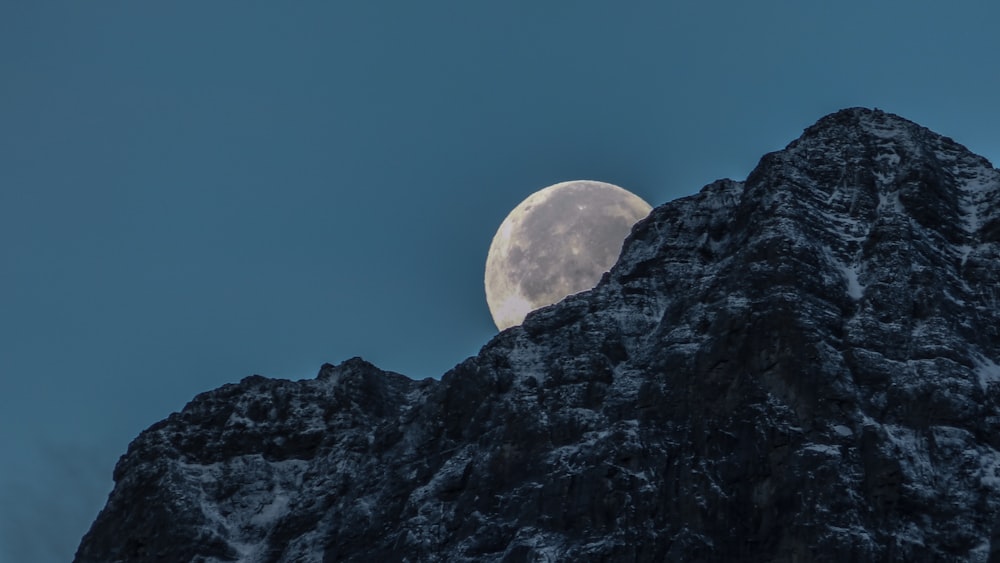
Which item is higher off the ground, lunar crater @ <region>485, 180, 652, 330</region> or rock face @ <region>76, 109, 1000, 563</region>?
lunar crater @ <region>485, 180, 652, 330</region>

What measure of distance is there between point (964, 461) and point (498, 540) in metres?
26.7

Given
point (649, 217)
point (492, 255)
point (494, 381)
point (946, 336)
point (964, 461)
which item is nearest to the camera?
point (964, 461)

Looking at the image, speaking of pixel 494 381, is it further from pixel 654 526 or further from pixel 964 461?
pixel 964 461

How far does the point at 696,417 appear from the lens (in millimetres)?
132625

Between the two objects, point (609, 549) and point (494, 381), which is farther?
point (494, 381)

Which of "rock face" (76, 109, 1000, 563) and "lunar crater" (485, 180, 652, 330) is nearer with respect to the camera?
"rock face" (76, 109, 1000, 563)

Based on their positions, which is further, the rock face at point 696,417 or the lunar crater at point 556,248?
the lunar crater at point 556,248

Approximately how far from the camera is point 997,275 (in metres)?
142

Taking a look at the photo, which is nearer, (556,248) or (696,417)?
(696,417)

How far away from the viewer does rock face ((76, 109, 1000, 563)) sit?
126 m

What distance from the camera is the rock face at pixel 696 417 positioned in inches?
4966

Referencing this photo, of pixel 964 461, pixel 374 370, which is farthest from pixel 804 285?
pixel 374 370

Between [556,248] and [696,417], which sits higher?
[556,248]

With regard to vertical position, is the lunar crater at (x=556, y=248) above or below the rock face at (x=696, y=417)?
above
